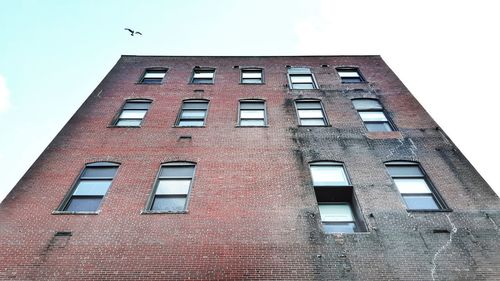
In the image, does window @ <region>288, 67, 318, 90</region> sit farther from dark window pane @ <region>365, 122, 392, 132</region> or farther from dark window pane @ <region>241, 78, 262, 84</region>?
dark window pane @ <region>365, 122, 392, 132</region>

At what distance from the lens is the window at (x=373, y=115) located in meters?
12.5

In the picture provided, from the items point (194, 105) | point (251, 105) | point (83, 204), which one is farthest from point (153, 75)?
point (83, 204)

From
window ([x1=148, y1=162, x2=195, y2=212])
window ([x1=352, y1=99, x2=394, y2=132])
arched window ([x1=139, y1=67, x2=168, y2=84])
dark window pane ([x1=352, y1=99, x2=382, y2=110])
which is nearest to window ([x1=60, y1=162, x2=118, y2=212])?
window ([x1=148, y1=162, x2=195, y2=212])

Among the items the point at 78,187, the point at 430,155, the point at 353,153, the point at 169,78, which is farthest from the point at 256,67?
the point at 78,187

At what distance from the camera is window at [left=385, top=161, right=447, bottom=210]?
9.34m

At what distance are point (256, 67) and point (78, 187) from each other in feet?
34.4

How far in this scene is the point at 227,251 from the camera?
305 inches

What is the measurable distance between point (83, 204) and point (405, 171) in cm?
987

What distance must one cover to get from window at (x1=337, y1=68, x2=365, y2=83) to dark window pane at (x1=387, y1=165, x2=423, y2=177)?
633 cm

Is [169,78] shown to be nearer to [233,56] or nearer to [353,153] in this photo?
[233,56]

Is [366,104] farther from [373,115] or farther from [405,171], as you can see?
[405,171]

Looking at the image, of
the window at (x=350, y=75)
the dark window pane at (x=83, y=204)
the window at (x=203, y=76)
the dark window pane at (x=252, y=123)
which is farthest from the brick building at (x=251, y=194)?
the window at (x=203, y=76)

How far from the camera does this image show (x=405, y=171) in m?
10.4

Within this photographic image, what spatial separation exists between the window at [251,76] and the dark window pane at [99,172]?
7748 millimetres
